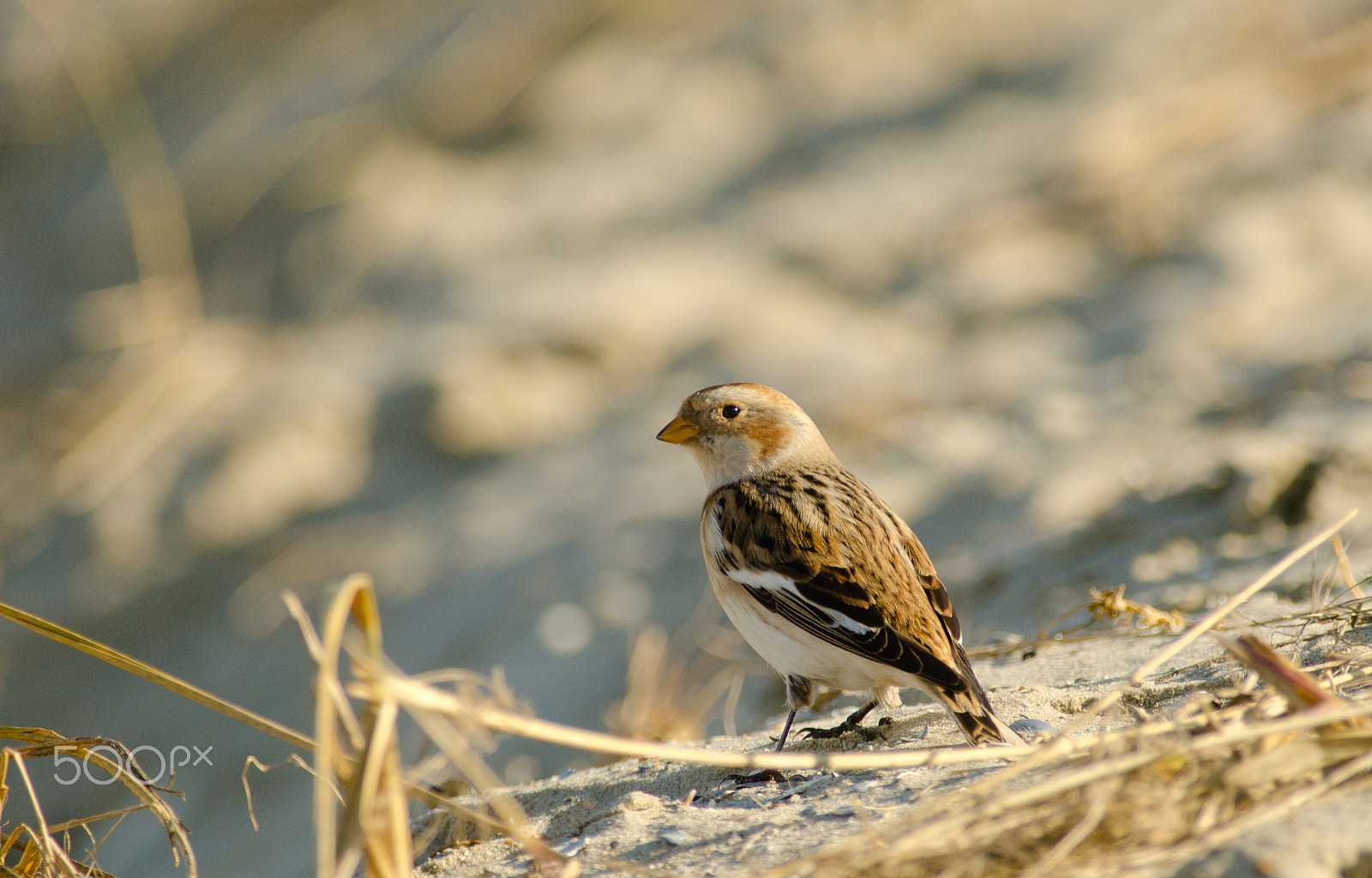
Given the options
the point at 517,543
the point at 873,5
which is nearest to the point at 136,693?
the point at 517,543

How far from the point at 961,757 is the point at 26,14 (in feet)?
29.8

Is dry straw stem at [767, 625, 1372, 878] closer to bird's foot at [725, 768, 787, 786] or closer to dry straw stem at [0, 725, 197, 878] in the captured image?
bird's foot at [725, 768, 787, 786]

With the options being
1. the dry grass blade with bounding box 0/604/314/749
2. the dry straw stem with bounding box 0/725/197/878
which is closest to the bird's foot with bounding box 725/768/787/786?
the dry grass blade with bounding box 0/604/314/749

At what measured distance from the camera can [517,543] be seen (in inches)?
209

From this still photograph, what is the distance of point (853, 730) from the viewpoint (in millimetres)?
2645

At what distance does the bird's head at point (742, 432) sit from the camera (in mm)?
3416

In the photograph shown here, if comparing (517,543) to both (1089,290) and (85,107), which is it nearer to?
(1089,290)

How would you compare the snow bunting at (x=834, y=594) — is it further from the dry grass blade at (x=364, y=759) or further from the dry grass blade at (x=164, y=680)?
the dry grass blade at (x=164, y=680)

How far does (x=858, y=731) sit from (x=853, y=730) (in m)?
0.02

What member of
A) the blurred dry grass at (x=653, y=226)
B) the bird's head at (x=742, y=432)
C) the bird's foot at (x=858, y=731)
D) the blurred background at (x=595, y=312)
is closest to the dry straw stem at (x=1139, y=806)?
the bird's foot at (x=858, y=731)

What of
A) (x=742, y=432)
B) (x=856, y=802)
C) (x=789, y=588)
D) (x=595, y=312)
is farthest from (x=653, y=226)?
(x=856, y=802)

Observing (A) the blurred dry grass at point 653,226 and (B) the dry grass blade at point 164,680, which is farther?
(A) the blurred dry grass at point 653,226

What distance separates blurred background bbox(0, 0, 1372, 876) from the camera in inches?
184

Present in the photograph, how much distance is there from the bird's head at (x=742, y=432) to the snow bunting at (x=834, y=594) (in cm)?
8
